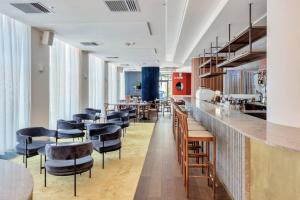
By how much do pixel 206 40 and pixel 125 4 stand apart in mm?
2807

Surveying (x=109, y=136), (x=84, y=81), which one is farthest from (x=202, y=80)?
(x=109, y=136)

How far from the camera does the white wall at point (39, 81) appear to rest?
591 centimetres

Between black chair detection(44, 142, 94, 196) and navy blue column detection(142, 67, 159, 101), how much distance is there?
1070 cm

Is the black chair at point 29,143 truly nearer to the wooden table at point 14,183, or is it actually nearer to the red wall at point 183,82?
the wooden table at point 14,183

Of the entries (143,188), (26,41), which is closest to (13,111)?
(26,41)

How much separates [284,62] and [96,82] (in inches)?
375

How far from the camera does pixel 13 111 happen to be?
5309mm

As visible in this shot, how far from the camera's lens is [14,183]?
1.21 m

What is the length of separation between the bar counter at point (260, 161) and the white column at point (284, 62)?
0.17 meters

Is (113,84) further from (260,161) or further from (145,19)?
(260,161)

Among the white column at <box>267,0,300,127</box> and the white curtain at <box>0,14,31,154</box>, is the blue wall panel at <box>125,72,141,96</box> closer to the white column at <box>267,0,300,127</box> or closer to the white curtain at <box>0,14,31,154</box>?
the white curtain at <box>0,14,31,154</box>

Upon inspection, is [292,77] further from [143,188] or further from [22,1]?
[22,1]

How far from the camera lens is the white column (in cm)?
249

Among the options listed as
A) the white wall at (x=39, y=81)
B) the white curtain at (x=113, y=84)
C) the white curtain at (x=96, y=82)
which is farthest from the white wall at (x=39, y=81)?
the white curtain at (x=113, y=84)
